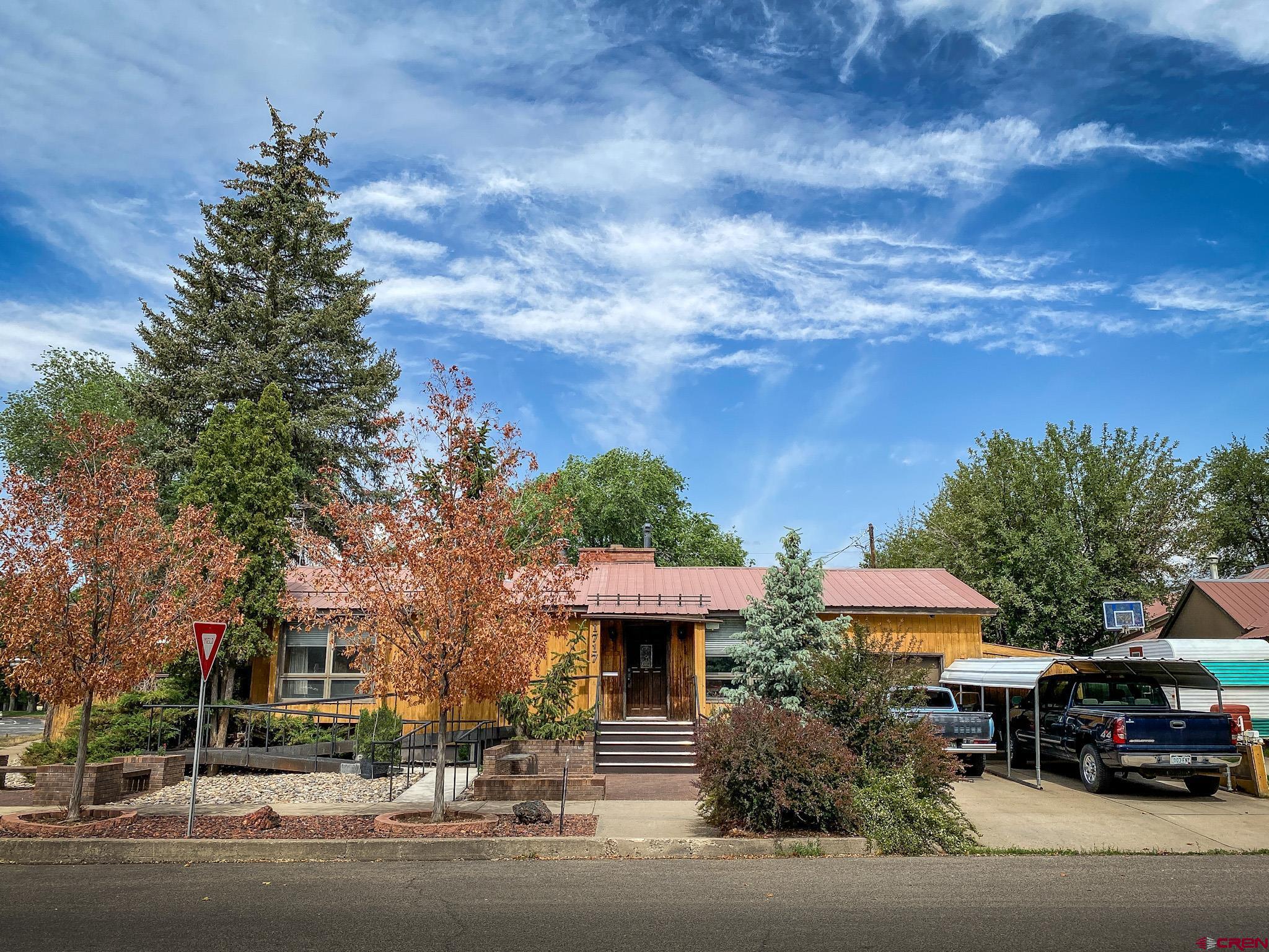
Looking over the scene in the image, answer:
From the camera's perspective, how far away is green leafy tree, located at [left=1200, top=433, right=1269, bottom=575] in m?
41.2

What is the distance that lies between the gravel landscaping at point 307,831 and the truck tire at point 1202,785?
10.0 m

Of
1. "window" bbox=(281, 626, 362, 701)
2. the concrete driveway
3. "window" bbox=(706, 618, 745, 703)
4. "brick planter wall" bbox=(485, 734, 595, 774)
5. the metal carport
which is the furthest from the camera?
"window" bbox=(281, 626, 362, 701)

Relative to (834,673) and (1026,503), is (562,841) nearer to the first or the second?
(834,673)

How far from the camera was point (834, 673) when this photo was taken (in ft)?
37.6

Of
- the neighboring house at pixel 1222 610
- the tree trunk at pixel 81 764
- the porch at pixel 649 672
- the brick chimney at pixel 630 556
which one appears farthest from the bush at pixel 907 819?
the neighboring house at pixel 1222 610

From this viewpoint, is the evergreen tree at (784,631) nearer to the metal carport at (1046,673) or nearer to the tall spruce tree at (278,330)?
the metal carport at (1046,673)

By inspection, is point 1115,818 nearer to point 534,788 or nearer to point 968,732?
point 968,732

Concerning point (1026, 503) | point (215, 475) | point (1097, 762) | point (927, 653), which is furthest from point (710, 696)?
point (1026, 503)

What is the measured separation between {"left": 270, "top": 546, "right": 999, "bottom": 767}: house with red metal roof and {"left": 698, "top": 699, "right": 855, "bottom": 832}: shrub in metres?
8.77

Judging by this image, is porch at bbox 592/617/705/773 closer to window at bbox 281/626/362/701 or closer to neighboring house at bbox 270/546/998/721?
neighboring house at bbox 270/546/998/721

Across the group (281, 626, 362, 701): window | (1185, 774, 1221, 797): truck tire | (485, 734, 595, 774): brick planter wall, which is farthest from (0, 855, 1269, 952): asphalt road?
(281, 626, 362, 701): window

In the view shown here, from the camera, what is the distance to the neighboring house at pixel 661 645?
776 inches

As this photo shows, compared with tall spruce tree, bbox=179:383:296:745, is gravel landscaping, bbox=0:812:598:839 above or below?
below

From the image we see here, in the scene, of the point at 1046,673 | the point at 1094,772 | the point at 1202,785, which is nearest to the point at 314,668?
the point at 1046,673
